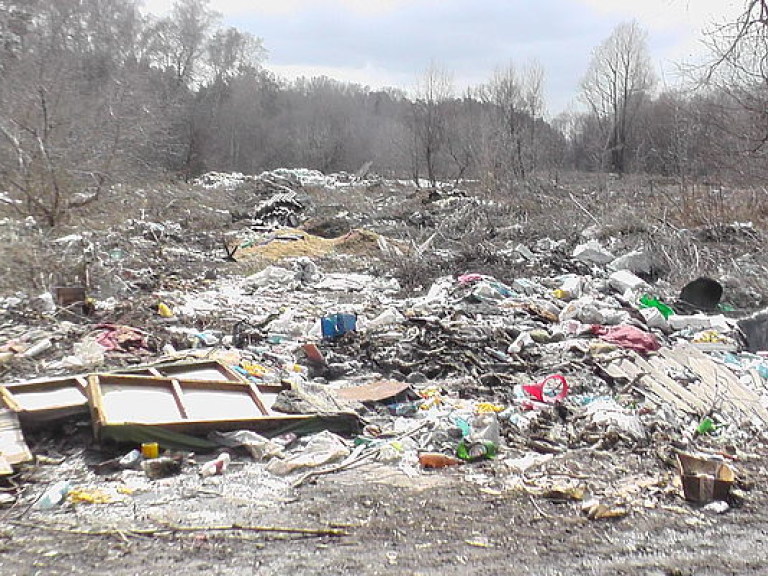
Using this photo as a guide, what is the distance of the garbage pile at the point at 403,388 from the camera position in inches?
141

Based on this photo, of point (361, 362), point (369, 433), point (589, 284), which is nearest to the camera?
point (369, 433)

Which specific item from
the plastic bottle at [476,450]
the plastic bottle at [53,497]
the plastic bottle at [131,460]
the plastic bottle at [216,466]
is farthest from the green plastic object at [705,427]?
the plastic bottle at [53,497]

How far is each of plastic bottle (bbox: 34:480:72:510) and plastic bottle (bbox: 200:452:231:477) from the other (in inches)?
25.3

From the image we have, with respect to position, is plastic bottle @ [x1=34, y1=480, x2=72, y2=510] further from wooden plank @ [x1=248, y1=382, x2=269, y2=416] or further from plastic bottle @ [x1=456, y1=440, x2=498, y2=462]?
plastic bottle @ [x1=456, y1=440, x2=498, y2=462]

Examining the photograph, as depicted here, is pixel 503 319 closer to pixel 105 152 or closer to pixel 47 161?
pixel 47 161

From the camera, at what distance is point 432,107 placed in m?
29.9

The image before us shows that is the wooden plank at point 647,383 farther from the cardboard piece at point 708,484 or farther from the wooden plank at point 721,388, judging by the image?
the cardboard piece at point 708,484

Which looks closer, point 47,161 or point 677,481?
point 677,481

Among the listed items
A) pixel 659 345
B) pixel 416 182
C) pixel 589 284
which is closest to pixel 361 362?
pixel 659 345

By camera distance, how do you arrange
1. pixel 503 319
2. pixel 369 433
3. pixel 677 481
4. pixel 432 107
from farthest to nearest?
pixel 432 107, pixel 503 319, pixel 369 433, pixel 677 481

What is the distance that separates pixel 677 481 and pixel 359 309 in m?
5.13

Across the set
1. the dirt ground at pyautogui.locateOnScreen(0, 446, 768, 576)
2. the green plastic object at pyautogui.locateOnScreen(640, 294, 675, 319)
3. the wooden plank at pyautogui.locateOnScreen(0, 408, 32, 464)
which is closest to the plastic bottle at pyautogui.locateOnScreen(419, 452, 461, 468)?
the dirt ground at pyautogui.locateOnScreen(0, 446, 768, 576)

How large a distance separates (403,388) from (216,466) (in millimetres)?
1720

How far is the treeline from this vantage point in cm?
1169
